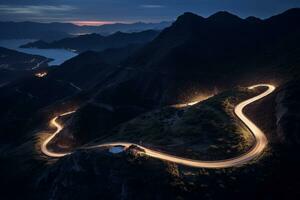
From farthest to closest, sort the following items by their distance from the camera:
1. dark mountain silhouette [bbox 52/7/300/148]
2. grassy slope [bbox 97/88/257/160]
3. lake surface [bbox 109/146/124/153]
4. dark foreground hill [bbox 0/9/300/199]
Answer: dark mountain silhouette [bbox 52/7/300/148]
lake surface [bbox 109/146/124/153]
grassy slope [bbox 97/88/257/160]
dark foreground hill [bbox 0/9/300/199]

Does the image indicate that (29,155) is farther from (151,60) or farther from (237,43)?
(237,43)

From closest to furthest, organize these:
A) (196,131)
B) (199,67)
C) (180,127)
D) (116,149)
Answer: (116,149) → (196,131) → (180,127) → (199,67)

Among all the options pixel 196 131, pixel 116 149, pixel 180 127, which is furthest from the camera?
pixel 180 127

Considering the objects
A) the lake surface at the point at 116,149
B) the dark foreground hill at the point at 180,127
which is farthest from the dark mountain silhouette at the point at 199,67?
the lake surface at the point at 116,149

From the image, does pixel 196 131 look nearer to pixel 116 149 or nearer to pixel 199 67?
pixel 116 149

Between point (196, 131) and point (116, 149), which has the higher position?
point (196, 131)

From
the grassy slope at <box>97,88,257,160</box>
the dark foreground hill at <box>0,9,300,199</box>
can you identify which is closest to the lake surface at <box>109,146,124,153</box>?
the dark foreground hill at <box>0,9,300,199</box>

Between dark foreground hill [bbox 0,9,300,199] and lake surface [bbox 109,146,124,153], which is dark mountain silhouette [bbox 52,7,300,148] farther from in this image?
lake surface [bbox 109,146,124,153]

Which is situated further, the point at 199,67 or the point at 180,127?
the point at 199,67

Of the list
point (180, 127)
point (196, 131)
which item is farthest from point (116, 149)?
point (196, 131)

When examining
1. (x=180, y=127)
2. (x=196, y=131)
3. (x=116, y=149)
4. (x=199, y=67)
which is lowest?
(x=116, y=149)

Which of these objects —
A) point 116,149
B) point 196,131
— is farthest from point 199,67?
point 116,149
